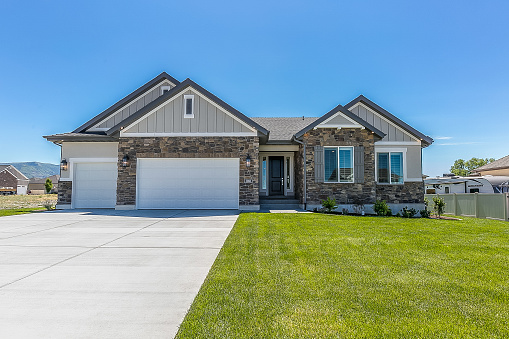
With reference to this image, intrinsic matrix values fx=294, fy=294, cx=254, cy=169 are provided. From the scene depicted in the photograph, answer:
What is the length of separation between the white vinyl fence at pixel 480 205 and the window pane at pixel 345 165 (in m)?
5.45

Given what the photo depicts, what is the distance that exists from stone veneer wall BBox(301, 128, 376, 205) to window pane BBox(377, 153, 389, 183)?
108 cm

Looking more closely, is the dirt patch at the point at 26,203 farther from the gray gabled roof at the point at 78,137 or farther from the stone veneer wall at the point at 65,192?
the gray gabled roof at the point at 78,137

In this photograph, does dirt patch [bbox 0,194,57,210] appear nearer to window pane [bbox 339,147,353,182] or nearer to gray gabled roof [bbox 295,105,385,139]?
gray gabled roof [bbox 295,105,385,139]

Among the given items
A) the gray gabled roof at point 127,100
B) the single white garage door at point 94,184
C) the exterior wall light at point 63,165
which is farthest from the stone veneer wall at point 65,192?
the gray gabled roof at point 127,100

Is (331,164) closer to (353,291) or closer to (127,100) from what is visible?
(353,291)

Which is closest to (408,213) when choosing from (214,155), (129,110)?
(214,155)

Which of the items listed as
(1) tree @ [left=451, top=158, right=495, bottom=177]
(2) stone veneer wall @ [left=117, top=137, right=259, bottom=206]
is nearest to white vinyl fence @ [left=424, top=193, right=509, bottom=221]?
(2) stone veneer wall @ [left=117, top=137, right=259, bottom=206]

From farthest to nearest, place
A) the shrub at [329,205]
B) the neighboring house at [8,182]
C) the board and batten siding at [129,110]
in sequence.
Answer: the neighboring house at [8,182] → the board and batten siding at [129,110] → the shrub at [329,205]

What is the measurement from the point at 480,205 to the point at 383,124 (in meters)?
6.35

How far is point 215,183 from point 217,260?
334 inches

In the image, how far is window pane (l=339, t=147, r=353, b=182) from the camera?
13.0 m

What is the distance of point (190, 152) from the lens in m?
12.8

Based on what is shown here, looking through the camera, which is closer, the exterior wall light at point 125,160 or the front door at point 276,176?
the exterior wall light at point 125,160

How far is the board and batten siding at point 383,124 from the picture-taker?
46.3 ft
